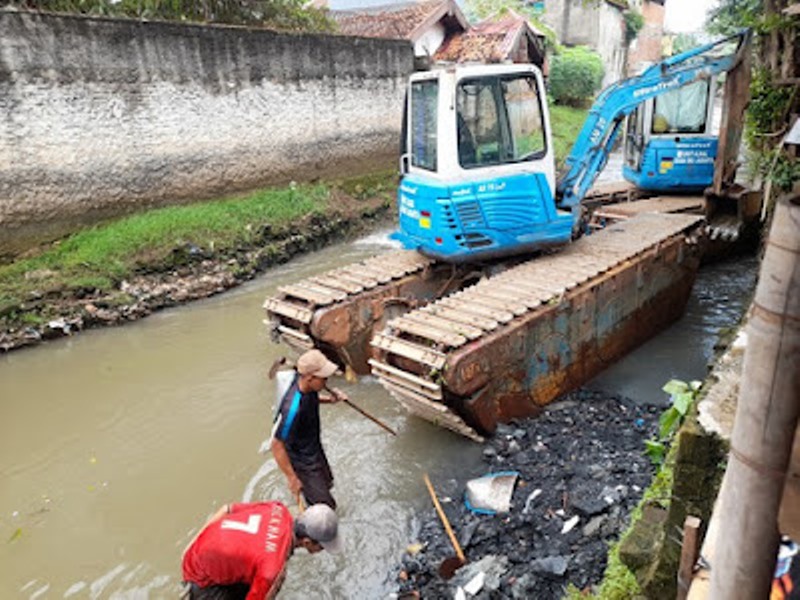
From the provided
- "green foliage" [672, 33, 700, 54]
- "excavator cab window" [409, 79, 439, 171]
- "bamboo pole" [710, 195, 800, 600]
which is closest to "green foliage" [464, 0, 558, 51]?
"green foliage" [672, 33, 700, 54]

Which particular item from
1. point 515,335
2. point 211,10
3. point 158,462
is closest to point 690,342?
point 515,335

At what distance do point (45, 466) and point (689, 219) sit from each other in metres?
7.51

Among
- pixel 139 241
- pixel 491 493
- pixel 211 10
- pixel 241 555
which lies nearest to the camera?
pixel 241 555

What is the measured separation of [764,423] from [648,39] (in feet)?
126

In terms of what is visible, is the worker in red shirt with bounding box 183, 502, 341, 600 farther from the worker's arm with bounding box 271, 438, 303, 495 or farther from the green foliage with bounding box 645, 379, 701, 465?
the green foliage with bounding box 645, 379, 701, 465

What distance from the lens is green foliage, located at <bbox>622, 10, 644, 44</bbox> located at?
2950 centimetres

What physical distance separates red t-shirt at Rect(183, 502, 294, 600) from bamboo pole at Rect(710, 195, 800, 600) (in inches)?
77.2

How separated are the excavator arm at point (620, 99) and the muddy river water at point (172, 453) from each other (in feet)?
6.71

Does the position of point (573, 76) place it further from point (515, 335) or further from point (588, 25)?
point (515, 335)

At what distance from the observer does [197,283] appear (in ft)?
29.4

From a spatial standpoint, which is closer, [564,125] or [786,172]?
[786,172]

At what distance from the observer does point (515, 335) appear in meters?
4.78

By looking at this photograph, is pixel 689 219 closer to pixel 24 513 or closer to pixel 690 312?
pixel 690 312

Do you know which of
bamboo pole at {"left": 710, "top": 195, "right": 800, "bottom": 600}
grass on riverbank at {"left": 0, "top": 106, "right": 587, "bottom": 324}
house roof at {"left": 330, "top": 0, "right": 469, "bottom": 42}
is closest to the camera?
bamboo pole at {"left": 710, "top": 195, "right": 800, "bottom": 600}
